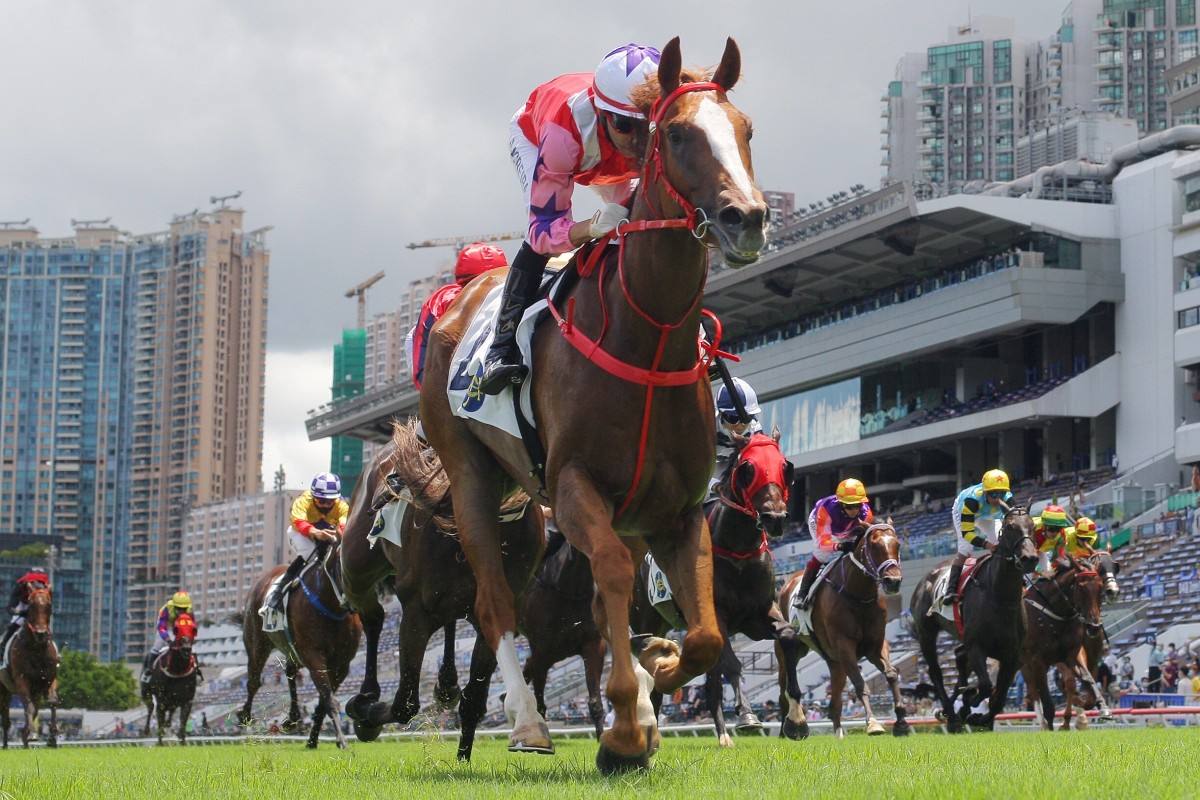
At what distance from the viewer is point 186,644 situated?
2406 centimetres

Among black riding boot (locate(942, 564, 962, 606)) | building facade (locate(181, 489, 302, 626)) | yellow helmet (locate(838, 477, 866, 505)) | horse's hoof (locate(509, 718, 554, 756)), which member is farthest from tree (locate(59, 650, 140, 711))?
horse's hoof (locate(509, 718, 554, 756))

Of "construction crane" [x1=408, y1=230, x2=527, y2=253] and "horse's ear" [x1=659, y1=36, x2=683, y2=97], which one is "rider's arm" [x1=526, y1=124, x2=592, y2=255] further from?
"construction crane" [x1=408, y1=230, x2=527, y2=253]

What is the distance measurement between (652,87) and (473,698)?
3.15m

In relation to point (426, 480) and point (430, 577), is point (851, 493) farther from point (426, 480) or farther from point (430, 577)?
point (426, 480)

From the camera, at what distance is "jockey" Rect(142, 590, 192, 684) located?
79.5ft

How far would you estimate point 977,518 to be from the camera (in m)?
17.0

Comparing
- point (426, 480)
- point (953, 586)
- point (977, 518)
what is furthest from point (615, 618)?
point (977, 518)

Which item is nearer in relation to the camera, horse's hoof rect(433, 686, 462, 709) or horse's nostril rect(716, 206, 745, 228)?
horse's nostril rect(716, 206, 745, 228)

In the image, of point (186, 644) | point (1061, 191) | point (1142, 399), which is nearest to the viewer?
point (186, 644)

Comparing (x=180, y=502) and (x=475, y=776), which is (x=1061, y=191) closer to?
(x=475, y=776)

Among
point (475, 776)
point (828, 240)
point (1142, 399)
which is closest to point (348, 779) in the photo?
point (475, 776)

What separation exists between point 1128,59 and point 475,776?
475 feet

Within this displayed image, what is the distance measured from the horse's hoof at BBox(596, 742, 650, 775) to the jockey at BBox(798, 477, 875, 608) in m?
10.1

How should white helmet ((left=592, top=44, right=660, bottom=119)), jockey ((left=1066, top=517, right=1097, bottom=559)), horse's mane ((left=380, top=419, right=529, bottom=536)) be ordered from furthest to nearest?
jockey ((left=1066, top=517, right=1097, bottom=559)), horse's mane ((left=380, top=419, right=529, bottom=536)), white helmet ((left=592, top=44, right=660, bottom=119))
